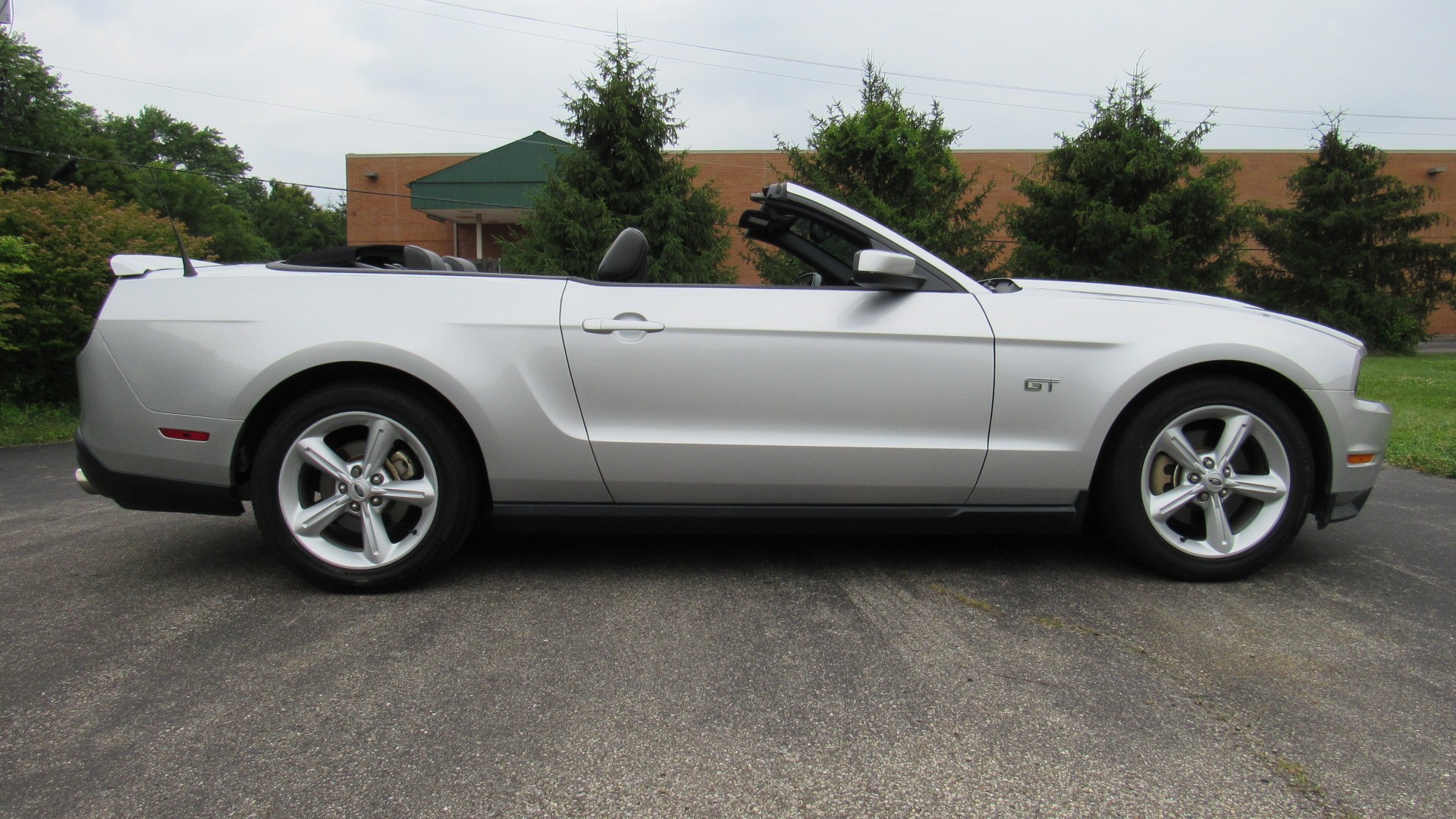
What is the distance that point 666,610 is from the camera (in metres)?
2.67

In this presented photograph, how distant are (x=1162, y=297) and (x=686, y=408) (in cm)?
193

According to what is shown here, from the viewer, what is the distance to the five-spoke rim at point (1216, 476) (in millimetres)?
2895

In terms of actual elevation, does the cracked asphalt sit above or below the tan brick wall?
below

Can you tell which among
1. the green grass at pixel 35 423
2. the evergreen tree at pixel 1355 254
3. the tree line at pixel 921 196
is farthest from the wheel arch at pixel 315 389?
the evergreen tree at pixel 1355 254

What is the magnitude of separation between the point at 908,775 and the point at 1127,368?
1772mm

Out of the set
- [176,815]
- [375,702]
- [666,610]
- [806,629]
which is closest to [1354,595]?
[806,629]

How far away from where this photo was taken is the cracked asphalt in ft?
5.41

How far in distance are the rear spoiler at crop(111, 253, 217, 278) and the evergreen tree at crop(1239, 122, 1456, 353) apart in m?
22.1

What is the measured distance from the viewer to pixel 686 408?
2797 millimetres

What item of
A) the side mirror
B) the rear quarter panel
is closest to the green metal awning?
the rear quarter panel

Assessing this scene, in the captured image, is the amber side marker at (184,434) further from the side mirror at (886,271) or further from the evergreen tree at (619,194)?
the evergreen tree at (619,194)

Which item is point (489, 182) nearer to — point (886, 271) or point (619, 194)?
point (619, 194)

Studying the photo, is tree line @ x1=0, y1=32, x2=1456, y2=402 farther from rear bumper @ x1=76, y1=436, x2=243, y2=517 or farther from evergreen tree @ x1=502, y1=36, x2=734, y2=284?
rear bumper @ x1=76, y1=436, x2=243, y2=517

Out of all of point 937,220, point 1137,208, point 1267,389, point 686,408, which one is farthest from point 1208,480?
point 1137,208
